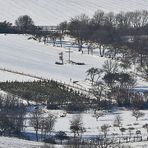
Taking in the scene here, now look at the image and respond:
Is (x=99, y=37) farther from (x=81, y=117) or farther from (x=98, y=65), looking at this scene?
(x=81, y=117)

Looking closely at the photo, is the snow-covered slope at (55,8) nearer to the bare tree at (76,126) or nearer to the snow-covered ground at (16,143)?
the bare tree at (76,126)

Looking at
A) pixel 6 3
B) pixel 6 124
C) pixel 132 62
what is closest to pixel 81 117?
pixel 6 124

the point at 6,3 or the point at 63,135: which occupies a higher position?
the point at 6,3

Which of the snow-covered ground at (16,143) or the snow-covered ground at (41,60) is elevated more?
the snow-covered ground at (41,60)

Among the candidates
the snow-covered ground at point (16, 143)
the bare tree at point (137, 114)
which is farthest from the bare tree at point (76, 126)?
the snow-covered ground at point (16, 143)

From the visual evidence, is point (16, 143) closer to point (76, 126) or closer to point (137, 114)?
point (76, 126)

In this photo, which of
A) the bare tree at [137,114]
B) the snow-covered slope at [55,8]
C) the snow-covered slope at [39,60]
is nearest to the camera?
the bare tree at [137,114]

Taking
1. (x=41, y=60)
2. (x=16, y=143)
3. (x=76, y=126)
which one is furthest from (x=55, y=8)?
(x=16, y=143)

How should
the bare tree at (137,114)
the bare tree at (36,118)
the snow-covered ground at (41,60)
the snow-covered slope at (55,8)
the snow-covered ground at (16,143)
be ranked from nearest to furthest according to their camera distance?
1. the snow-covered ground at (16,143)
2. the bare tree at (36,118)
3. the bare tree at (137,114)
4. the snow-covered ground at (41,60)
5. the snow-covered slope at (55,8)
